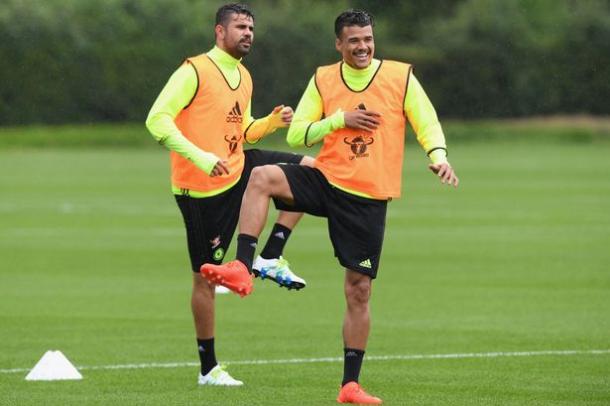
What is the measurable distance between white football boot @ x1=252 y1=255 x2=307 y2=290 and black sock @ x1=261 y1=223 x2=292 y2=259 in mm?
108

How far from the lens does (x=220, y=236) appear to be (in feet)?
37.9

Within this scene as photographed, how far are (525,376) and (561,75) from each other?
5997 cm

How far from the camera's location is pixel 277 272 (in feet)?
35.3

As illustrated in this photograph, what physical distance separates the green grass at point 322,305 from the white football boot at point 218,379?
0.43 ft

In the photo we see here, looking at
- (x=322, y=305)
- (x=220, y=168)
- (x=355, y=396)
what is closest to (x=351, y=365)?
(x=355, y=396)

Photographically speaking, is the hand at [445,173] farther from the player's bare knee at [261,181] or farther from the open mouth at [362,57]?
the player's bare knee at [261,181]

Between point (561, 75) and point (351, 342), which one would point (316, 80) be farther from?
point (561, 75)

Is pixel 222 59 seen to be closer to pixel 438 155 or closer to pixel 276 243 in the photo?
pixel 276 243

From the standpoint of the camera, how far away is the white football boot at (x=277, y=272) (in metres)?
10.7

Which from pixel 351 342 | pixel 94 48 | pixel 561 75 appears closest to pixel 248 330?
pixel 351 342

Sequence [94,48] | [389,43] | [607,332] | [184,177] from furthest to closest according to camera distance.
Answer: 1. [389,43]
2. [94,48]
3. [607,332]
4. [184,177]

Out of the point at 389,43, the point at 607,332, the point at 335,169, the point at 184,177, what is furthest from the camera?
the point at 389,43

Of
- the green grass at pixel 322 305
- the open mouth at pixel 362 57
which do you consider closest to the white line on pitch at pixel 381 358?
the green grass at pixel 322 305

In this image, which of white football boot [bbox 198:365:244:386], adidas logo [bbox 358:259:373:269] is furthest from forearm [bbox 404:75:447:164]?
white football boot [bbox 198:365:244:386]
